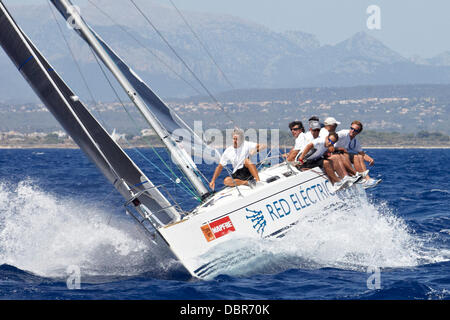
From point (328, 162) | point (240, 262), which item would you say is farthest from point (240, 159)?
point (240, 262)

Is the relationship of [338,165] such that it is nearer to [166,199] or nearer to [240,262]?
[240,262]

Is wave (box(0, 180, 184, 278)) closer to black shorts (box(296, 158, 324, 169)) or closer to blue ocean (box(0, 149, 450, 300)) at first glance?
blue ocean (box(0, 149, 450, 300))

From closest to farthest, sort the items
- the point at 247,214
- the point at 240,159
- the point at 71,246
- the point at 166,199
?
the point at 247,214
the point at 166,199
the point at 71,246
the point at 240,159

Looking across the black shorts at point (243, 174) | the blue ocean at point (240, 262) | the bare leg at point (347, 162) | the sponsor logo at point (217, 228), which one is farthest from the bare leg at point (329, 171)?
the sponsor logo at point (217, 228)

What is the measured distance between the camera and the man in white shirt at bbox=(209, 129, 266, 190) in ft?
28.8

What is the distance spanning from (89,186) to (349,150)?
10149 millimetres

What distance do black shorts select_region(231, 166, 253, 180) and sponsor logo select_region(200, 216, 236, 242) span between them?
132 centimetres

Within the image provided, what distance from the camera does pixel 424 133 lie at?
129625 millimetres

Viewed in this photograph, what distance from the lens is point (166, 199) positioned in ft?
27.6

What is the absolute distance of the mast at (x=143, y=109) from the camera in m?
8.88

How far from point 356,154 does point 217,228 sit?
11.3 feet
